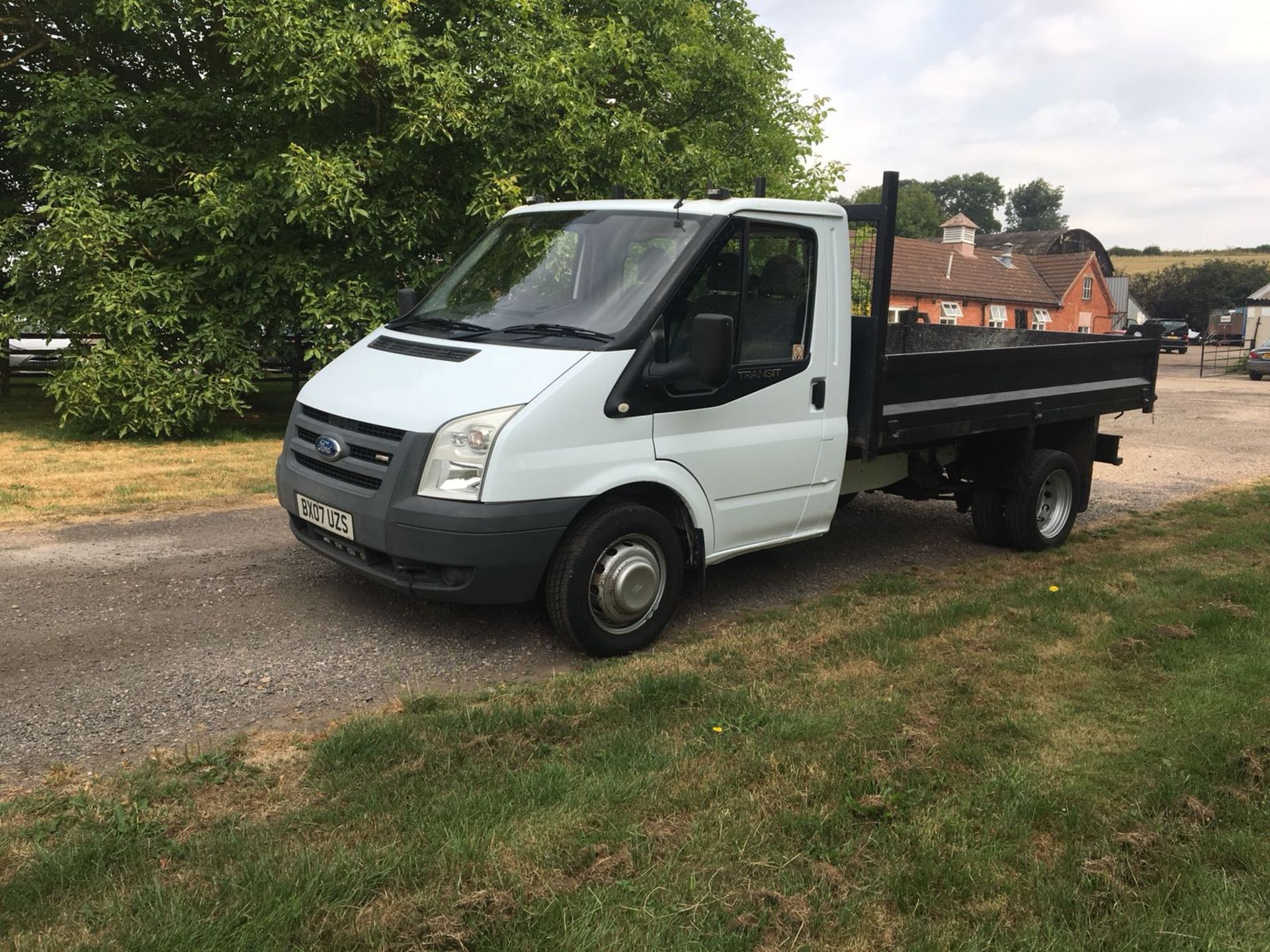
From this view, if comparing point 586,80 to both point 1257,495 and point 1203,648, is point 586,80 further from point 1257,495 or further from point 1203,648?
point 1203,648

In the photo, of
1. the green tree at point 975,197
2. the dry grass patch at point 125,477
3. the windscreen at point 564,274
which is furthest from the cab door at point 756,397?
the green tree at point 975,197

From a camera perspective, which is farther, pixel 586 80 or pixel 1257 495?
pixel 586 80

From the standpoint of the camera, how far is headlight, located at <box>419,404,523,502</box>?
432cm

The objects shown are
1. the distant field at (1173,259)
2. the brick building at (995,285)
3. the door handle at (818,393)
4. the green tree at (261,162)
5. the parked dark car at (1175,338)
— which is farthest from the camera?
the distant field at (1173,259)

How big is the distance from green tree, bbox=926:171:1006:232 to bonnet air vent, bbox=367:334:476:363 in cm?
13142

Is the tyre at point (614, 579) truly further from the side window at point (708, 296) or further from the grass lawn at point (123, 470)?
the grass lawn at point (123, 470)

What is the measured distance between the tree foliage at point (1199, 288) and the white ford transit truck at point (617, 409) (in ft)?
249

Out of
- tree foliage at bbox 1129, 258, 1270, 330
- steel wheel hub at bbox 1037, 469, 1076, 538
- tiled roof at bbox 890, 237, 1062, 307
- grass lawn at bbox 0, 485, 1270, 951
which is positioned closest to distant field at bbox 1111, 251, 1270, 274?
tree foliage at bbox 1129, 258, 1270, 330

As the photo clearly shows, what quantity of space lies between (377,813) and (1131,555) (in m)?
5.91

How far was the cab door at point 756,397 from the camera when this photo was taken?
4910mm

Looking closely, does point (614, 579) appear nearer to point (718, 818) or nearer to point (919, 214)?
point (718, 818)

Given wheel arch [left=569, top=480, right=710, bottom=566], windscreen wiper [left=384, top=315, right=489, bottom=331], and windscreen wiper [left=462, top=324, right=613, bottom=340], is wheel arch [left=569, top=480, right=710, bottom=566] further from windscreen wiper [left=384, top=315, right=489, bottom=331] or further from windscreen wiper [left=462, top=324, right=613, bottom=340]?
windscreen wiper [left=384, top=315, right=489, bottom=331]

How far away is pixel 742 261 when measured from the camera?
5.10 meters

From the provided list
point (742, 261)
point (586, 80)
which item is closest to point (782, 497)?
point (742, 261)
